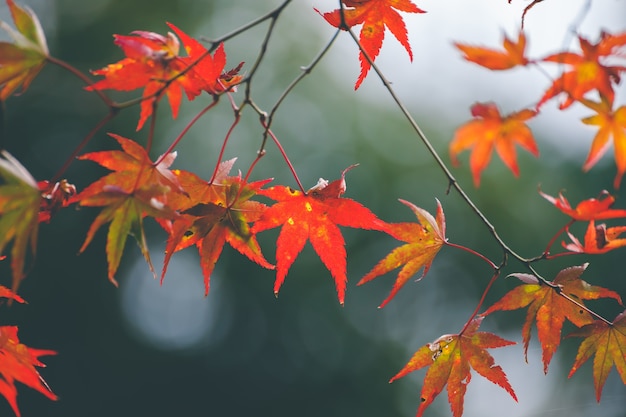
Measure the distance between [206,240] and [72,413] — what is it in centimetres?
697

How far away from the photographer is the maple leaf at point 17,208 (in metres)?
0.67

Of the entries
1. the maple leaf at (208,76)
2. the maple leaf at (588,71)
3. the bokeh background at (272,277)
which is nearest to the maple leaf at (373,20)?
the maple leaf at (208,76)

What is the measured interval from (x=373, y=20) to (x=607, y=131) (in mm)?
384

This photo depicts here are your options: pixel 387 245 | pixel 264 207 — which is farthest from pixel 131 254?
pixel 264 207

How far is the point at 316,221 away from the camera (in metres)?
1.03

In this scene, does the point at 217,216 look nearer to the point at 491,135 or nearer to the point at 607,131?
the point at 491,135

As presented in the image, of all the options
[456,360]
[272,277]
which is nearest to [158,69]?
[456,360]

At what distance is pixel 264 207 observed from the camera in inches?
38.9

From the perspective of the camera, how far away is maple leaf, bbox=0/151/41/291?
668 mm

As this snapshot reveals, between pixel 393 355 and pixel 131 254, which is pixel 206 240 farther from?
pixel 393 355

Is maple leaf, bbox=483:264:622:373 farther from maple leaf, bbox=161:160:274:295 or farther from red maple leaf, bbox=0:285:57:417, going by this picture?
red maple leaf, bbox=0:285:57:417

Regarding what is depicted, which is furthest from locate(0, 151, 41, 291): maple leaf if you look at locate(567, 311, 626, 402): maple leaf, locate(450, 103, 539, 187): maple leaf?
locate(567, 311, 626, 402): maple leaf

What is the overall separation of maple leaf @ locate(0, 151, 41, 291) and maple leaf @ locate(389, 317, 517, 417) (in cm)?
58

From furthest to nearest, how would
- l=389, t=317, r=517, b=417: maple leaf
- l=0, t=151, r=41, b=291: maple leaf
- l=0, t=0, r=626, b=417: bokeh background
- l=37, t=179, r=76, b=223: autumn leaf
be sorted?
l=0, t=0, r=626, b=417: bokeh background → l=389, t=317, r=517, b=417: maple leaf → l=37, t=179, r=76, b=223: autumn leaf → l=0, t=151, r=41, b=291: maple leaf
